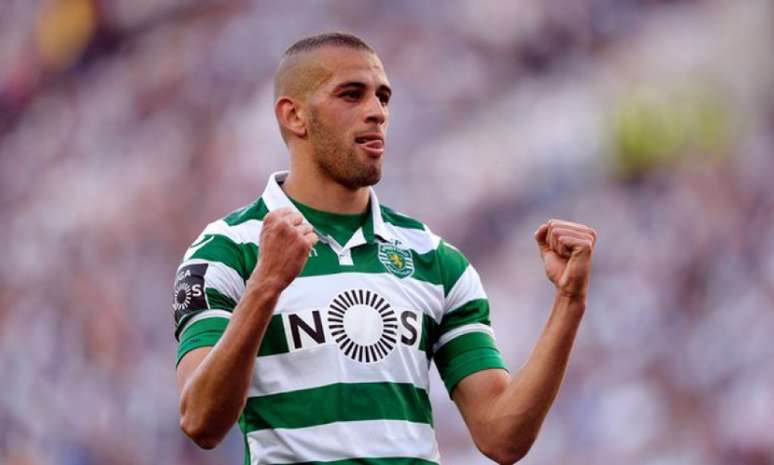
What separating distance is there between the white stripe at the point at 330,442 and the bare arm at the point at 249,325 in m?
0.25

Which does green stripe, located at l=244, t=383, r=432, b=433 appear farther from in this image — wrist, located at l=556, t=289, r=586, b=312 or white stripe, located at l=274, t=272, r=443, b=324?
wrist, located at l=556, t=289, r=586, b=312

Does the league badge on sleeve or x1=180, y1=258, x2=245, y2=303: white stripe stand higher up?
the league badge on sleeve

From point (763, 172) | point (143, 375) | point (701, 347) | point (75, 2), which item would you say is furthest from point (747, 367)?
point (75, 2)

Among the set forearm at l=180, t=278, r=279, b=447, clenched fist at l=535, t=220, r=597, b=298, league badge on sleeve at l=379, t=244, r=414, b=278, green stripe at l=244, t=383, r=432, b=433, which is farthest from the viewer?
league badge on sleeve at l=379, t=244, r=414, b=278

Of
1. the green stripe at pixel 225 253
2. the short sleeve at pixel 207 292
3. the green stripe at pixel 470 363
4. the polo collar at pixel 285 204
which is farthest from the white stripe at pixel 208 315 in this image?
the green stripe at pixel 470 363

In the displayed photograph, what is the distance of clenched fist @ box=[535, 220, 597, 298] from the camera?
364cm

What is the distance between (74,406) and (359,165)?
4744 millimetres

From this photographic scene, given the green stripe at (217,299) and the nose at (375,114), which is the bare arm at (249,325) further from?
the nose at (375,114)

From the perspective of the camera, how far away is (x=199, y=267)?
3.80 metres

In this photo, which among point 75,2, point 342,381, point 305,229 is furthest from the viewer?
point 75,2

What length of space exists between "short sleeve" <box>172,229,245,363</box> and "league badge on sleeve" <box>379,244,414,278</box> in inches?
16.8

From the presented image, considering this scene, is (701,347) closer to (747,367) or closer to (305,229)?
(747,367)

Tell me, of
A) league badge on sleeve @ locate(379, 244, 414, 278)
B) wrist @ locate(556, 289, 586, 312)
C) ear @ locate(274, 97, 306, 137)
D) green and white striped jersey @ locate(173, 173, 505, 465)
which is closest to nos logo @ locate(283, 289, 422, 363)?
green and white striped jersey @ locate(173, 173, 505, 465)

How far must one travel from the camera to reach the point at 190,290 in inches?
149
